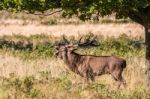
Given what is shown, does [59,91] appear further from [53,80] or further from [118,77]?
[118,77]

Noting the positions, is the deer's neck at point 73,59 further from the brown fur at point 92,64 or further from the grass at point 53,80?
the grass at point 53,80

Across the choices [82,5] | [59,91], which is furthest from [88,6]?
[59,91]

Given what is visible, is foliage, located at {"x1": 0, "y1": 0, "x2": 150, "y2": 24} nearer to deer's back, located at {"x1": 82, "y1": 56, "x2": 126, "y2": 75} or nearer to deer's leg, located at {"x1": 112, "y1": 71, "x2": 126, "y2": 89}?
deer's back, located at {"x1": 82, "y1": 56, "x2": 126, "y2": 75}

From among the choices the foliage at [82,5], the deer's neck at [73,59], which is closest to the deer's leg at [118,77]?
the deer's neck at [73,59]

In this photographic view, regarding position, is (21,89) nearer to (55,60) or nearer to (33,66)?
(33,66)

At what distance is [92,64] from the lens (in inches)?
654

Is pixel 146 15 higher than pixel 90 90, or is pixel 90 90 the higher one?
pixel 146 15

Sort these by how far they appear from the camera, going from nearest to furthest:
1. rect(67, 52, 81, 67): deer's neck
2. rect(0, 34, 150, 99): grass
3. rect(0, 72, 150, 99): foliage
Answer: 1. rect(0, 72, 150, 99): foliage
2. rect(0, 34, 150, 99): grass
3. rect(67, 52, 81, 67): deer's neck

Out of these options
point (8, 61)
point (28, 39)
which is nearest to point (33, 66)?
point (8, 61)

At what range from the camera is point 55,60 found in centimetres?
2141

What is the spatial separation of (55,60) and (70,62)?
436 cm

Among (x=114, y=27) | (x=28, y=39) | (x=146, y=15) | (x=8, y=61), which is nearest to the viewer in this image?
(x=146, y=15)

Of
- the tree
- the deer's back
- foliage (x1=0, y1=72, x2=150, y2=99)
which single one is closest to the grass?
foliage (x1=0, y1=72, x2=150, y2=99)

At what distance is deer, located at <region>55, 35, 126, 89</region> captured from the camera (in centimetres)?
1625
